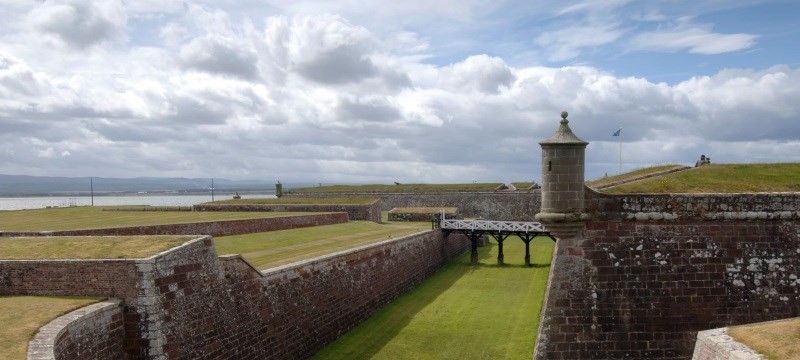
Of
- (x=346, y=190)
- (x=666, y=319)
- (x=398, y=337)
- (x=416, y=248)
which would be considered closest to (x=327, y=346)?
(x=398, y=337)

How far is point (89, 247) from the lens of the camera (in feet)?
43.5

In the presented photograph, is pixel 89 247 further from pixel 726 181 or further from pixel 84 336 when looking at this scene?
pixel 726 181

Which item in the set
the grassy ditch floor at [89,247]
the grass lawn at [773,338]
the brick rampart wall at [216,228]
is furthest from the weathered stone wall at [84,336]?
the grass lawn at [773,338]

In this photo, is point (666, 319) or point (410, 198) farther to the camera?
point (410, 198)

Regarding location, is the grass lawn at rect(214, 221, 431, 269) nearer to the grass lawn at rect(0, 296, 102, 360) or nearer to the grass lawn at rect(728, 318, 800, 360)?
the grass lawn at rect(0, 296, 102, 360)

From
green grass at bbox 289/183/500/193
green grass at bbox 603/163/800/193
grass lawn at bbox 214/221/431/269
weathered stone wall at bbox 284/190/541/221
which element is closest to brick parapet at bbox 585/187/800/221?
green grass at bbox 603/163/800/193

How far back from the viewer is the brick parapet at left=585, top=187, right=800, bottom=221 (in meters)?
13.0

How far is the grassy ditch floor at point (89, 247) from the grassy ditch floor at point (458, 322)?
582cm

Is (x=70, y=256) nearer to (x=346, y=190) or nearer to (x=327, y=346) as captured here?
(x=327, y=346)

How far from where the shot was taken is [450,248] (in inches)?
1467

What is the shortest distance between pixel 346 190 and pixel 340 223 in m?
30.7

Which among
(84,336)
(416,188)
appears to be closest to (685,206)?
(84,336)

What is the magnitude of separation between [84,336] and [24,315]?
111 cm

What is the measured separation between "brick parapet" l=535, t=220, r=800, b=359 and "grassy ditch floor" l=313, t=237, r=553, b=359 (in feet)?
12.4
